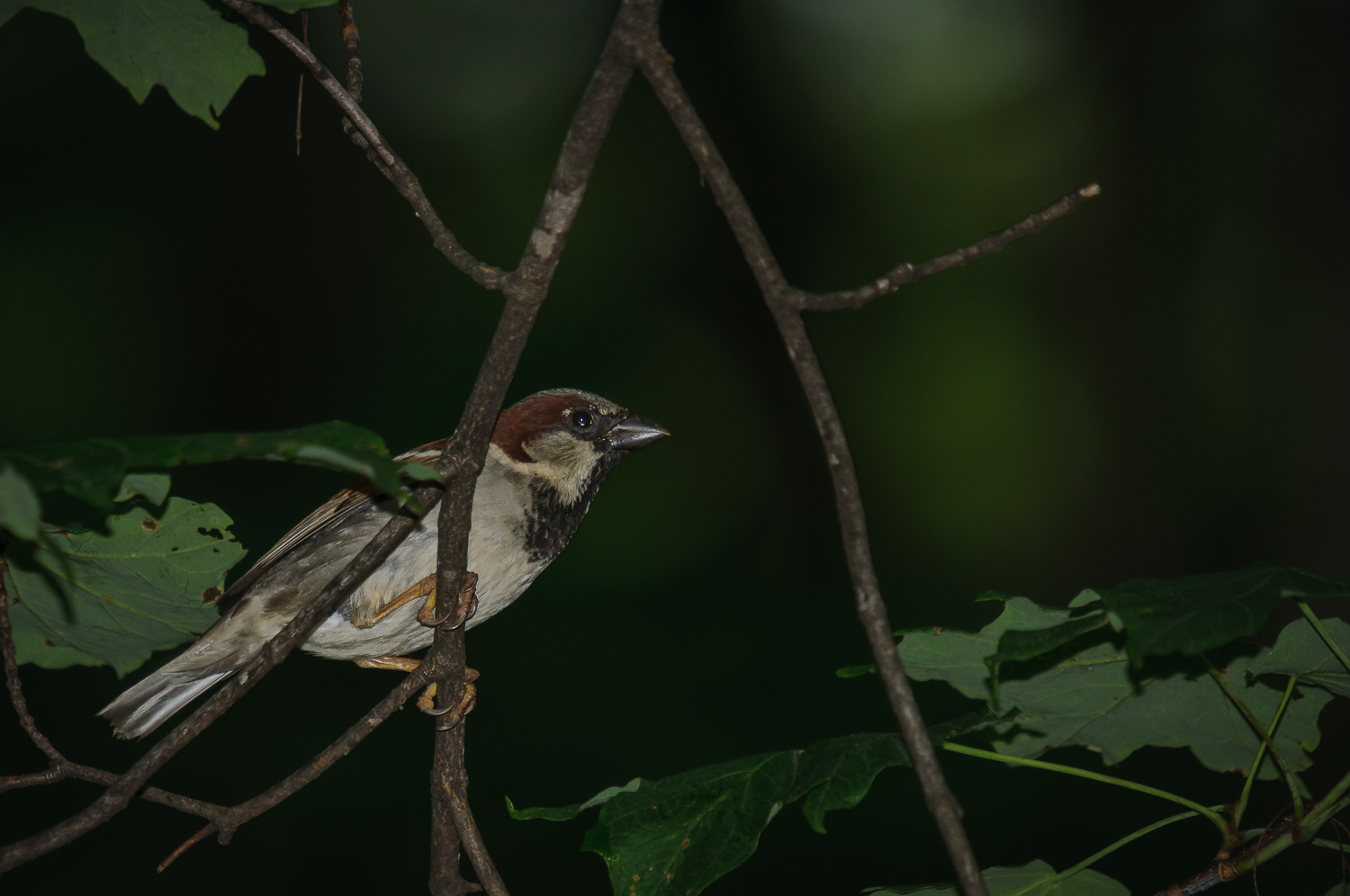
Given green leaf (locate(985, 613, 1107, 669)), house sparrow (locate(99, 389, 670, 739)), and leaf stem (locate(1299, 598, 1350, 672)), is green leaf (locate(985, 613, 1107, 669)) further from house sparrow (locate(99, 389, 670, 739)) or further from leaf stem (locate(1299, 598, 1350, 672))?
house sparrow (locate(99, 389, 670, 739))

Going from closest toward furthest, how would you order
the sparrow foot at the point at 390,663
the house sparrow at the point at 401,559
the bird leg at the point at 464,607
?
the bird leg at the point at 464,607, the house sparrow at the point at 401,559, the sparrow foot at the point at 390,663

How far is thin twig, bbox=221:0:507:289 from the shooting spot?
5.65ft

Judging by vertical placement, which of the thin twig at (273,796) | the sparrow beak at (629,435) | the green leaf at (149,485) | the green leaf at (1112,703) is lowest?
the green leaf at (1112,703)

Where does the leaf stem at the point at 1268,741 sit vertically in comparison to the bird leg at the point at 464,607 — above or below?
below

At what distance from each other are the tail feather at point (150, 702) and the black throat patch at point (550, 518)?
126 cm

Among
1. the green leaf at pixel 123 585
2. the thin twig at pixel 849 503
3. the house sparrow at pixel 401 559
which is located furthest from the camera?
the house sparrow at pixel 401 559

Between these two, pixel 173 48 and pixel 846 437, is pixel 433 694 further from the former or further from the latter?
pixel 846 437

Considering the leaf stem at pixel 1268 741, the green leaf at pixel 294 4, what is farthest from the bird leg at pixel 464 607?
the leaf stem at pixel 1268 741

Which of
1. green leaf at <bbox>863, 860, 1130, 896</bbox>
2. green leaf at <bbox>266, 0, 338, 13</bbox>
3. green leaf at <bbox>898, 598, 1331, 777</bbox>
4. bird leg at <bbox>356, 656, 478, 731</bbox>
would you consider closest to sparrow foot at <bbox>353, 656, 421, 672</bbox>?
bird leg at <bbox>356, 656, 478, 731</bbox>

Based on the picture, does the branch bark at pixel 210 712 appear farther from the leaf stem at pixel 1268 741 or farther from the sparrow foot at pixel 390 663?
the sparrow foot at pixel 390 663

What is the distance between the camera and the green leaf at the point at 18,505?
0.97m

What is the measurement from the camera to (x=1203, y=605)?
1.33m

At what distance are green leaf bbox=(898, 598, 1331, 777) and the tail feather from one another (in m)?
2.52

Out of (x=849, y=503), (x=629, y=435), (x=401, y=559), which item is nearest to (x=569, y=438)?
(x=629, y=435)
